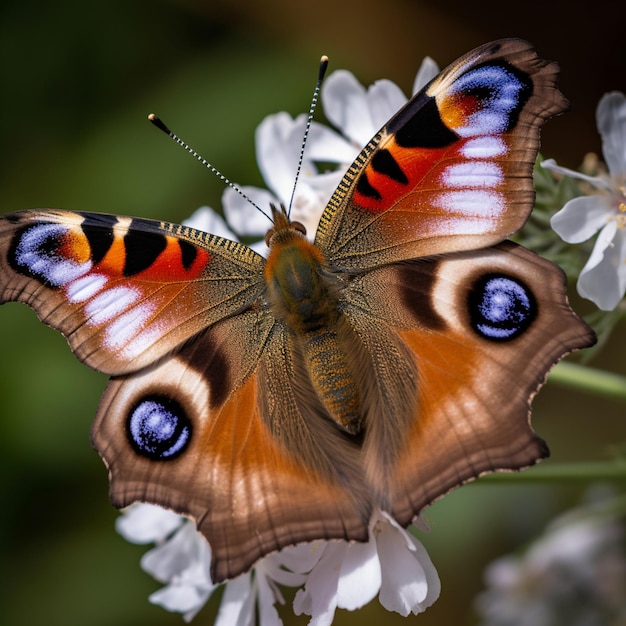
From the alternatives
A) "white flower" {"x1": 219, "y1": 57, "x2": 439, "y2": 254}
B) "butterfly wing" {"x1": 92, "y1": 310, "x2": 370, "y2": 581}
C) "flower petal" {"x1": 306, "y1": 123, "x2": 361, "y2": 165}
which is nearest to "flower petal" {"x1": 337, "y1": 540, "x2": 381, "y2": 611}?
"butterfly wing" {"x1": 92, "y1": 310, "x2": 370, "y2": 581}

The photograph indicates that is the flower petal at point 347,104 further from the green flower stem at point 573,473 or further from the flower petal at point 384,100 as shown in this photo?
the green flower stem at point 573,473

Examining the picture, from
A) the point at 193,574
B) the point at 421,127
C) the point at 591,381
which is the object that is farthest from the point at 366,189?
the point at 193,574

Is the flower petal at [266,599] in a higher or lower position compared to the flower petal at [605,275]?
lower

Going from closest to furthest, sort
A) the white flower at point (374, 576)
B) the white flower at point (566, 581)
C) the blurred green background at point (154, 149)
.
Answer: the white flower at point (374, 576) < the white flower at point (566, 581) < the blurred green background at point (154, 149)

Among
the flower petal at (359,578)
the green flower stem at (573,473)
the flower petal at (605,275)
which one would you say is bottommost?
the green flower stem at (573,473)

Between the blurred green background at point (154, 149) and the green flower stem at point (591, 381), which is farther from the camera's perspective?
the blurred green background at point (154, 149)

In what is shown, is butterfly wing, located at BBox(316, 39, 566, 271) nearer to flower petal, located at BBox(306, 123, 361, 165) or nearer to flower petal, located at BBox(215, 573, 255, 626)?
flower petal, located at BBox(306, 123, 361, 165)

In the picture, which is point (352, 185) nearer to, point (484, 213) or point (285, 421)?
point (484, 213)

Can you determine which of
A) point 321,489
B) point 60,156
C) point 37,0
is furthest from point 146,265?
point 37,0

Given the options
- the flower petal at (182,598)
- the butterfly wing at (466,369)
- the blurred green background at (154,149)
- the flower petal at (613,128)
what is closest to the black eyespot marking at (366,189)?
the butterfly wing at (466,369)
